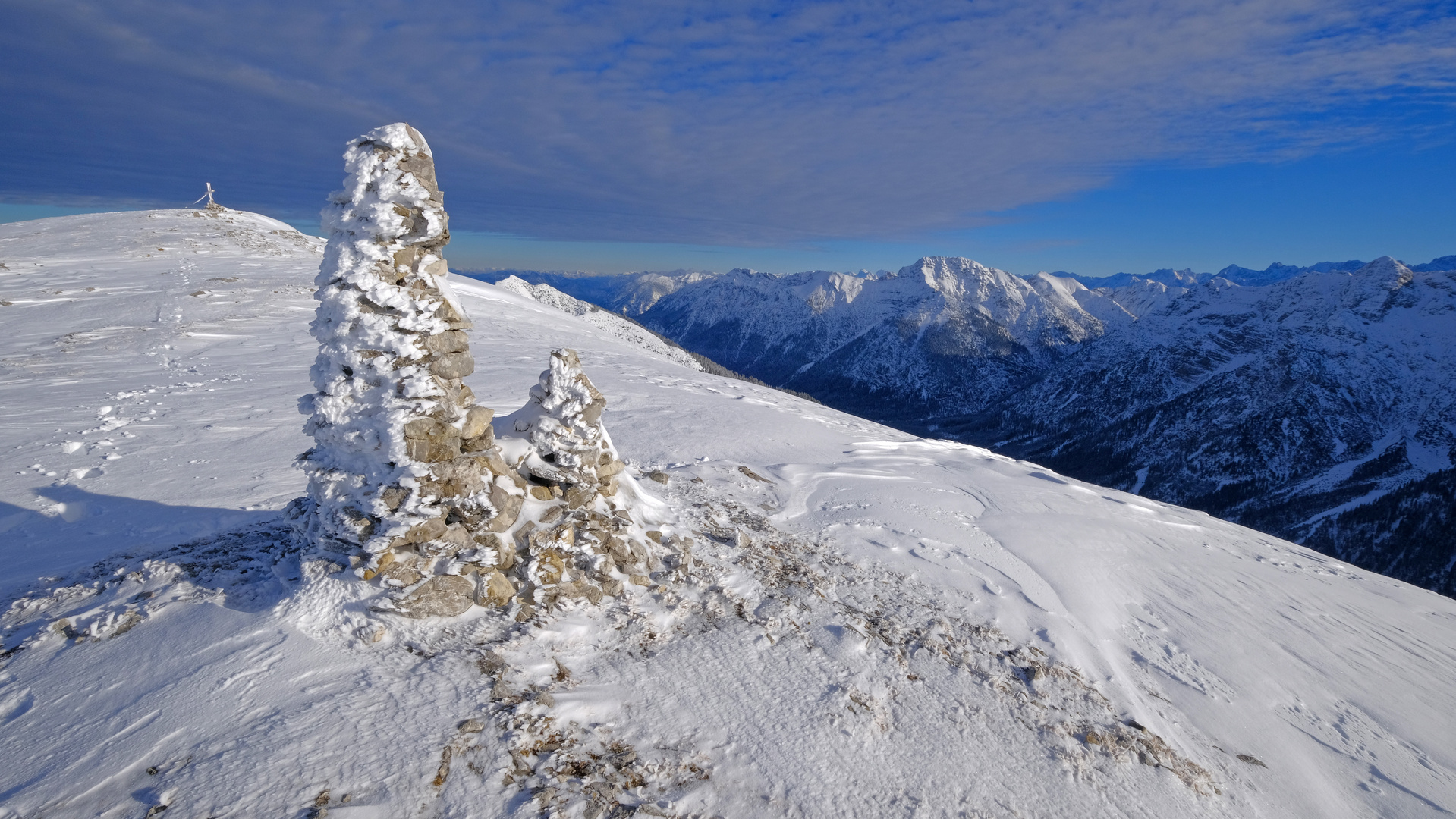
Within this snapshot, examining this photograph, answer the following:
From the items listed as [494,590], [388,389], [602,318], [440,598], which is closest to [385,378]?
[388,389]

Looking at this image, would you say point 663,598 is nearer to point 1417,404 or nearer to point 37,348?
point 37,348

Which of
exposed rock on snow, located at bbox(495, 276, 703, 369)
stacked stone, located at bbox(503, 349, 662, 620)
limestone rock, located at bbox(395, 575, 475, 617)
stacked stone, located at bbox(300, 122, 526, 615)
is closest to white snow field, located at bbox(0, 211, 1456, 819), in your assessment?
limestone rock, located at bbox(395, 575, 475, 617)

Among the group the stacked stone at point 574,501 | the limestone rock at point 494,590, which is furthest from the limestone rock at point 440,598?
the stacked stone at point 574,501

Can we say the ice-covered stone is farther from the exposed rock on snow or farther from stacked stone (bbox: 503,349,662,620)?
the exposed rock on snow

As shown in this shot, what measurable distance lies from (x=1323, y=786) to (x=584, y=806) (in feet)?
37.2

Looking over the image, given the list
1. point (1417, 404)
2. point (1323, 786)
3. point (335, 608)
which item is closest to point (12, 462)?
point (335, 608)

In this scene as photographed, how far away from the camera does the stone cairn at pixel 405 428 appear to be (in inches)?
344

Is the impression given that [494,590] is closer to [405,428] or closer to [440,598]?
[440,598]

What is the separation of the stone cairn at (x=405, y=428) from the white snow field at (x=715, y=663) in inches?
23.6

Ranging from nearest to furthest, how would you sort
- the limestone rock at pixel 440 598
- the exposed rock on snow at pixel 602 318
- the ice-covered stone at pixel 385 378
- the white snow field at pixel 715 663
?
the white snow field at pixel 715 663, the ice-covered stone at pixel 385 378, the limestone rock at pixel 440 598, the exposed rock on snow at pixel 602 318

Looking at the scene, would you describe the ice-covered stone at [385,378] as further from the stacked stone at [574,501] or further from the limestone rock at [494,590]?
the stacked stone at [574,501]

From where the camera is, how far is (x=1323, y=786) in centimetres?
898

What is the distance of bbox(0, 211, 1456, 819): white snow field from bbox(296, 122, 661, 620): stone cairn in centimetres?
60

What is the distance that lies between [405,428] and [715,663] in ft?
20.2
